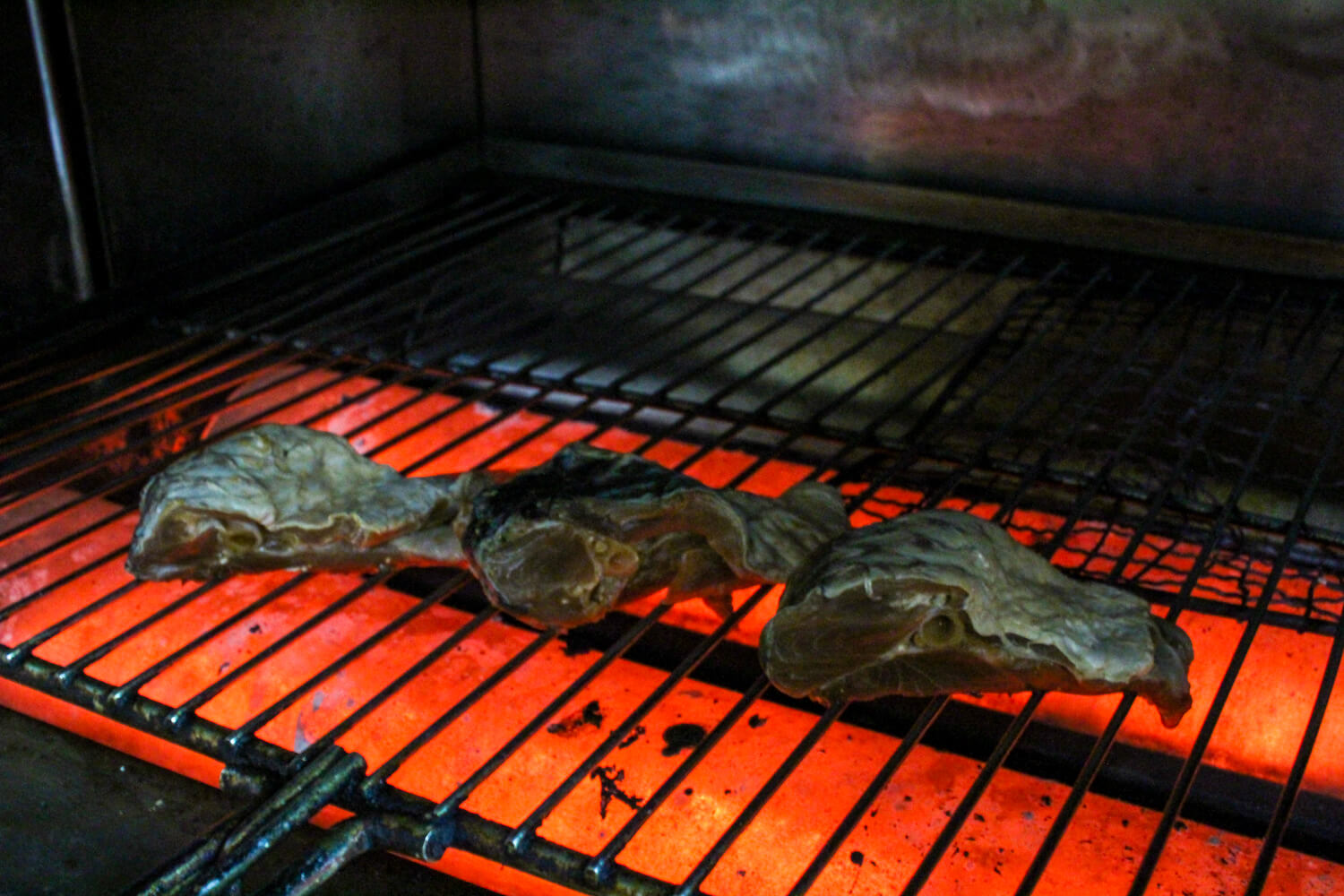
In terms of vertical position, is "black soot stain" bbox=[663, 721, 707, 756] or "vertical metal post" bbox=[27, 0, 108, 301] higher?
"vertical metal post" bbox=[27, 0, 108, 301]

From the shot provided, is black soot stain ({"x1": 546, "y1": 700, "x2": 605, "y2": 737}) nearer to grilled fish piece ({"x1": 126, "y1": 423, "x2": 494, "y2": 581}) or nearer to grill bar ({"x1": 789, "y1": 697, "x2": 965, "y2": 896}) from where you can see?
grilled fish piece ({"x1": 126, "y1": 423, "x2": 494, "y2": 581})

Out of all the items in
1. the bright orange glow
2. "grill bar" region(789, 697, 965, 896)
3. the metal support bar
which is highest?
the metal support bar

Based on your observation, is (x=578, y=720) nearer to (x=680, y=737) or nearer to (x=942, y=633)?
(x=680, y=737)

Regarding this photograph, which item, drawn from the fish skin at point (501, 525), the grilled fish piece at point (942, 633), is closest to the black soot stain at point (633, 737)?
the fish skin at point (501, 525)

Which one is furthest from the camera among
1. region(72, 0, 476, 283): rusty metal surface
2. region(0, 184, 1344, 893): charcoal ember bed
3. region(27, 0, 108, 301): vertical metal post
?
region(72, 0, 476, 283): rusty metal surface

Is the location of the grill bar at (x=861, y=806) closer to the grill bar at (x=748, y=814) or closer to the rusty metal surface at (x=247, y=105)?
the grill bar at (x=748, y=814)

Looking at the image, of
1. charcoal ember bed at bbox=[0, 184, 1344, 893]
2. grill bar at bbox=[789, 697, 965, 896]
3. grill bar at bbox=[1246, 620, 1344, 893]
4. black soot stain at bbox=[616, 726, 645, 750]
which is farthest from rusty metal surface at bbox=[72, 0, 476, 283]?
grill bar at bbox=[1246, 620, 1344, 893]

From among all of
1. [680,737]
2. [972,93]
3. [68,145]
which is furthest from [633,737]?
[972,93]
